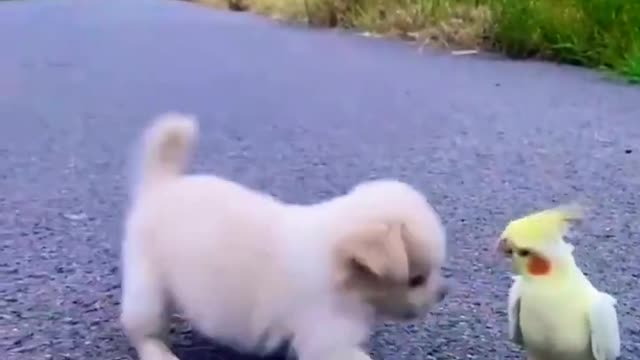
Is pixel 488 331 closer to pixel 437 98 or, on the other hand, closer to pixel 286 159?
pixel 286 159

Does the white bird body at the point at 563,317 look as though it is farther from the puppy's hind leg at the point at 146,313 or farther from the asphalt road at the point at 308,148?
the puppy's hind leg at the point at 146,313

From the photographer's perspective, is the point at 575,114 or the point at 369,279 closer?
the point at 369,279

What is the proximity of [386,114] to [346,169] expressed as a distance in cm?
64

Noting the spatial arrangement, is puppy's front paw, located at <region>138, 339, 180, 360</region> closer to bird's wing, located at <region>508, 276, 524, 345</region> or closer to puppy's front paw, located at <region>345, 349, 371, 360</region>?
puppy's front paw, located at <region>345, 349, 371, 360</region>

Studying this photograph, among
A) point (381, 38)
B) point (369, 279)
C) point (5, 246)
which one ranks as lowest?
point (381, 38)

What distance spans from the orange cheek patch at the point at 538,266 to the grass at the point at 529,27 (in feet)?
7.20

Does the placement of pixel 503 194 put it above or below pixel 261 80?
above

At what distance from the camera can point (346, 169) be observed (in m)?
1.77

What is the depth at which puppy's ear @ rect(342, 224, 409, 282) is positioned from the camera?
858 mm

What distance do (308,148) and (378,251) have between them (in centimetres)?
110

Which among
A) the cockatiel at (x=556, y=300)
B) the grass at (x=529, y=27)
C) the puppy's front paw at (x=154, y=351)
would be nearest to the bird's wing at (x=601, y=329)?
the cockatiel at (x=556, y=300)

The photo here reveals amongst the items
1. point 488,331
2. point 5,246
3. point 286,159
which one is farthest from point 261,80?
point 488,331

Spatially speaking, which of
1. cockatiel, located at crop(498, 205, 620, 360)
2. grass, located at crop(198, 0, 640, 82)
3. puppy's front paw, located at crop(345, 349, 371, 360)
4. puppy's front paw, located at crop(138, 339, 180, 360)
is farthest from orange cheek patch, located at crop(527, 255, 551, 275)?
grass, located at crop(198, 0, 640, 82)

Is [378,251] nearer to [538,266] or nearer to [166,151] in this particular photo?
[538,266]
